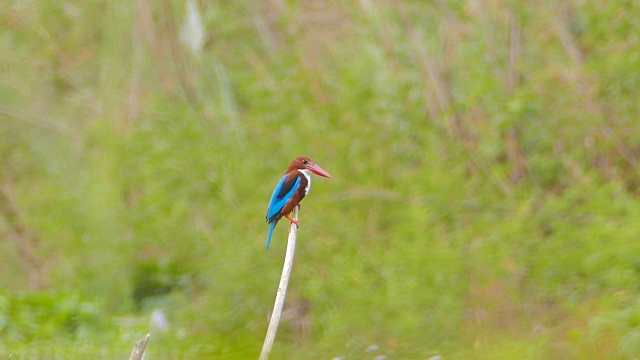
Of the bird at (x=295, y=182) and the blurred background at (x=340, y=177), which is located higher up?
the blurred background at (x=340, y=177)

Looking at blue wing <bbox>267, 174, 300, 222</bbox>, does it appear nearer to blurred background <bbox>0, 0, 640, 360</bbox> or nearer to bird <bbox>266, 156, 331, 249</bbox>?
bird <bbox>266, 156, 331, 249</bbox>

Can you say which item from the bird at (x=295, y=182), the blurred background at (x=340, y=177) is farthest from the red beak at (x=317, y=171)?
the blurred background at (x=340, y=177)

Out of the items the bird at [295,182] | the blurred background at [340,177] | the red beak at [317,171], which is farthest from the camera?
A: the blurred background at [340,177]

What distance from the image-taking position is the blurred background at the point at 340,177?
23.4 ft

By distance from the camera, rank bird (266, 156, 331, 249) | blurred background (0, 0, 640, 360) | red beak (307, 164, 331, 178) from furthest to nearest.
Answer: blurred background (0, 0, 640, 360) → bird (266, 156, 331, 249) → red beak (307, 164, 331, 178)

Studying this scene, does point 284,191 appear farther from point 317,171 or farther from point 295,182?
point 317,171

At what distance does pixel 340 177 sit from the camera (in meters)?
7.93

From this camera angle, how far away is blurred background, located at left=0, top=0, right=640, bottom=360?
7.14 metres

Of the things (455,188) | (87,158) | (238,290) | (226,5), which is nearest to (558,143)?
(455,188)

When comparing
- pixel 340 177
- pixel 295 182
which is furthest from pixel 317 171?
pixel 340 177

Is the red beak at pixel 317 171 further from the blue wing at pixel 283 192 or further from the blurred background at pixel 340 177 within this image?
the blurred background at pixel 340 177

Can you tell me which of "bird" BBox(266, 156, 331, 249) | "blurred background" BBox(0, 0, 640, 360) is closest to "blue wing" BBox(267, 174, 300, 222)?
"bird" BBox(266, 156, 331, 249)

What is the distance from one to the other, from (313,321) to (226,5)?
2.93 metres

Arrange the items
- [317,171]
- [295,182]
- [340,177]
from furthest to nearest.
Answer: [340,177]
[295,182]
[317,171]
